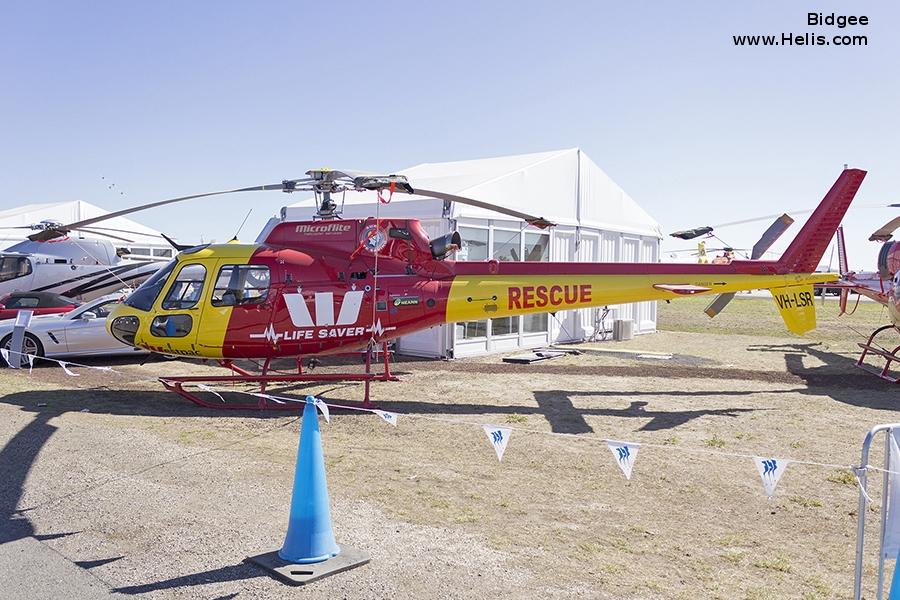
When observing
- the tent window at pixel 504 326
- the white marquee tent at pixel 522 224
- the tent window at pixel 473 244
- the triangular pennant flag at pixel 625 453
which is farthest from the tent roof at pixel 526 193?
the triangular pennant flag at pixel 625 453

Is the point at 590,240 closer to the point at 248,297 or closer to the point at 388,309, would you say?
the point at 388,309

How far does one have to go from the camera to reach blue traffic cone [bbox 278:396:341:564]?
15.4 ft

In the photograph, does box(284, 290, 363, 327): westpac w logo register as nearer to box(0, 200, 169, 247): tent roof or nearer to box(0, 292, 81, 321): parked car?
box(0, 292, 81, 321): parked car

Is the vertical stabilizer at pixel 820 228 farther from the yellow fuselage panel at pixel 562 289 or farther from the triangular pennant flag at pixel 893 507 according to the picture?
the triangular pennant flag at pixel 893 507

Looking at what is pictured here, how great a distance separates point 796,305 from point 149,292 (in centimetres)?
1027

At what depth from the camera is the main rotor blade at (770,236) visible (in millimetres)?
12797

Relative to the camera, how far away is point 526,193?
17078 mm

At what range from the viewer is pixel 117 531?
17.1 feet

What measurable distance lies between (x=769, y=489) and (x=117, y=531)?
478 centimetres

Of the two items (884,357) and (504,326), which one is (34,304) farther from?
(884,357)

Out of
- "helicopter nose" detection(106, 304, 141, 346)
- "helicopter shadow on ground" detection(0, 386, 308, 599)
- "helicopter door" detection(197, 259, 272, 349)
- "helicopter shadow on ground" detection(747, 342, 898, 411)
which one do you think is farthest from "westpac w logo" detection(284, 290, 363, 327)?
"helicopter shadow on ground" detection(747, 342, 898, 411)

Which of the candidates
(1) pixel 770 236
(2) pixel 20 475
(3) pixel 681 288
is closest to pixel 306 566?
(2) pixel 20 475

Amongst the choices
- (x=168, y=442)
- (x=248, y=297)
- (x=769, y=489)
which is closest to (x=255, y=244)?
(x=248, y=297)

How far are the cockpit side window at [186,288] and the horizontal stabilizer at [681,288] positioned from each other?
7.07 meters
